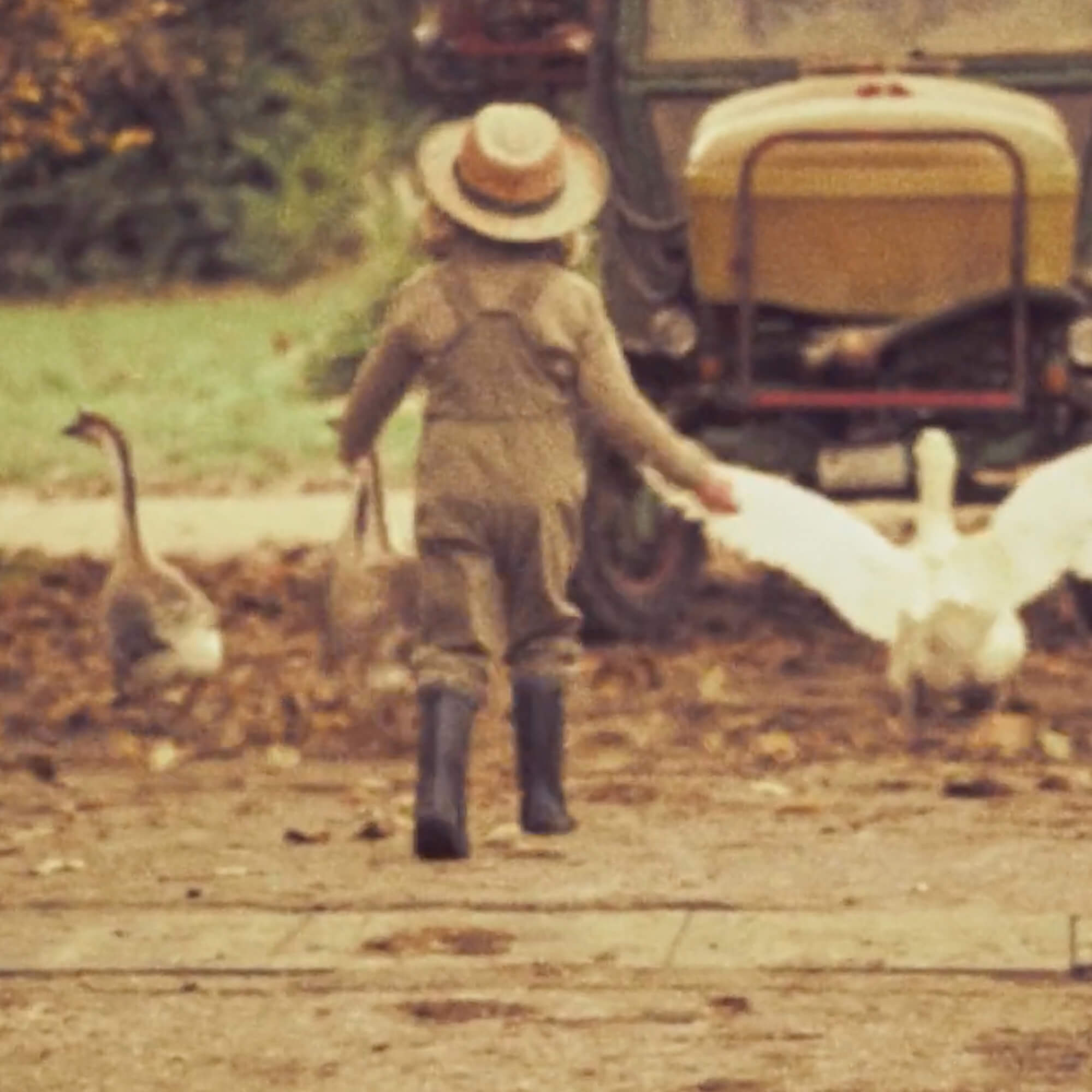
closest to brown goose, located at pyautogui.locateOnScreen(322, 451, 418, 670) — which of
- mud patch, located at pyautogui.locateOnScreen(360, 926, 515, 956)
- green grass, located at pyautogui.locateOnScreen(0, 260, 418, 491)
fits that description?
mud patch, located at pyautogui.locateOnScreen(360, 926, 515, 956)

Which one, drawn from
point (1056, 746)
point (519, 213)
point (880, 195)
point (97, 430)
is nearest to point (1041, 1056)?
point (519, 213)

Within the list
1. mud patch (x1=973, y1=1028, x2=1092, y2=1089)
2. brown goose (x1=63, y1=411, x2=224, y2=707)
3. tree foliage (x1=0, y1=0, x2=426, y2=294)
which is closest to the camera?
mud patch (x1=973, y1=1028, x2=1092, y2=1089)

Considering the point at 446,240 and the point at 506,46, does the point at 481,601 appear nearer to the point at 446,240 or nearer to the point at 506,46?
the point at 446,240

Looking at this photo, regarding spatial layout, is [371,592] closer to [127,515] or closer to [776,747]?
[127,515]

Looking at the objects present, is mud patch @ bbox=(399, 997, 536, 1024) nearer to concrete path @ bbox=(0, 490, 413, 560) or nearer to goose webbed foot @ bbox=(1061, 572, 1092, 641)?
goose webbed foot @ bbox=(1061, 572, 1092, 641)

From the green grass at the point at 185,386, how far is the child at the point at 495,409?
6.17 metres

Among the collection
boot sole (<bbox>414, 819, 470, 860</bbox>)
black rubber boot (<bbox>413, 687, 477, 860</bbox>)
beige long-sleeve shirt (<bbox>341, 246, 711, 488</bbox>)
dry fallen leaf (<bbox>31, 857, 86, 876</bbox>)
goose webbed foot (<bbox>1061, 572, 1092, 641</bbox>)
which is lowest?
goose webbed foot (<bbox>1061, 572, 1092, 641</bbox>)

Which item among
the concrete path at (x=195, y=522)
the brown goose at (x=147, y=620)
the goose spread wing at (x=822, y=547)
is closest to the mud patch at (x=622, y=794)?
the goose spread wing at (x=822, y=547)

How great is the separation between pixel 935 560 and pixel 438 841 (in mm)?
1941

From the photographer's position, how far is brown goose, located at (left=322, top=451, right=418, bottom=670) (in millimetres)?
11797

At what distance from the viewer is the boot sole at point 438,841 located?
9258 mm

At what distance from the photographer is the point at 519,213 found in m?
9.27

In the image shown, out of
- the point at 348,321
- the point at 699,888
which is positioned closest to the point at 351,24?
the point at 348,321

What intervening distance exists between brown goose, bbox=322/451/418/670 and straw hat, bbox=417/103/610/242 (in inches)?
96.4
